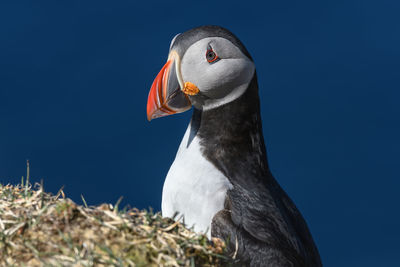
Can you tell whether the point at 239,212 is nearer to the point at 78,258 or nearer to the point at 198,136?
the point at 198,136

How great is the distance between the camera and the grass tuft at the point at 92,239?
2.71 m

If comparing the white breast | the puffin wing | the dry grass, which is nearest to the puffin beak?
the white breast

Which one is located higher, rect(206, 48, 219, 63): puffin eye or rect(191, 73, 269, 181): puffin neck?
rect(206, 48, 219, 63): puffin eye

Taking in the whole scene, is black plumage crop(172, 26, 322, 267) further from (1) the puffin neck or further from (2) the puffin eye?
(2) the puffin eye

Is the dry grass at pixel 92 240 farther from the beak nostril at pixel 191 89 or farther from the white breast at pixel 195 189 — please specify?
the beak nostril at pixel 191 89

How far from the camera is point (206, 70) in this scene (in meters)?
5.54

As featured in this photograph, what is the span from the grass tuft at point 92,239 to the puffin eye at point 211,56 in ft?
9.28

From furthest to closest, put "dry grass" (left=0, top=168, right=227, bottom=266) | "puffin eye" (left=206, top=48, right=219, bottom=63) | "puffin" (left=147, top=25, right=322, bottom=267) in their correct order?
"puffin eye" (left=206, top=48, right=219, bottom=63), "puffin" (left=147, top=25, right=322, bottom=267), "dry grass" (left=0, top=168, right=227, bottom=266)

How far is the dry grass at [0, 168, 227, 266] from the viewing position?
2709mm

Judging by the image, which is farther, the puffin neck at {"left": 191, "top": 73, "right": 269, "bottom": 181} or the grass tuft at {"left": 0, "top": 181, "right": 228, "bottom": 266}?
the puffin neck at {"left": 191, "top": 73, "right": 269, "bottom": 181}

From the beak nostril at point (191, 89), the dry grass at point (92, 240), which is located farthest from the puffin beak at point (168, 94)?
→ the dry grass at point (92, 240)

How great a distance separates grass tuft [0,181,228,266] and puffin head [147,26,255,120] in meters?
2.74

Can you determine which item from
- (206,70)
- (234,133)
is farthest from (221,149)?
(206,70)

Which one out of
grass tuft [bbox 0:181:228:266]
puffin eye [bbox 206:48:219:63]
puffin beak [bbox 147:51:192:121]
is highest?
puffin eye [bbox 206:48:219:63]
